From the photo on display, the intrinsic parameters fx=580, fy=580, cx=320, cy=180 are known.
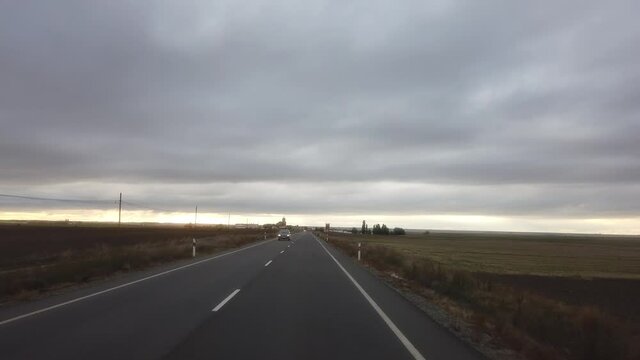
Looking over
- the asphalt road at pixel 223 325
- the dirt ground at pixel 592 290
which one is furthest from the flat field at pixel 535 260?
the asphalt road at pixel 223 325

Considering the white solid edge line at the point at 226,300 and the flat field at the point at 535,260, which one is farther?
the flat field at the point at 535,260

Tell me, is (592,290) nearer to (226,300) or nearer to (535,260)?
(226,300)

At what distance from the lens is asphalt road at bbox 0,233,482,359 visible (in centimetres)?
825

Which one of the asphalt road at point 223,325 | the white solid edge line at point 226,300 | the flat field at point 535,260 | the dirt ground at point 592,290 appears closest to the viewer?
the asphalt road at point 223,325

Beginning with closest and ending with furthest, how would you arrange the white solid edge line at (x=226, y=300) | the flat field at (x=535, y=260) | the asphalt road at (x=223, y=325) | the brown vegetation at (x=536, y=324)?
the asphalt road at (x=223, y=325) → the brown vegetation at (x=536, y=324) → the white solid edge line at (x=226, y=300) → the flat field at (x=535, y=260)

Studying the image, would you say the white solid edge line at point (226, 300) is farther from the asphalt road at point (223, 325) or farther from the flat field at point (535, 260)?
the flat field at point (535, 260)

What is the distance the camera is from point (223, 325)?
1041 cm

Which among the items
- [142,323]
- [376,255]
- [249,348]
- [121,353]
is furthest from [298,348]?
[376,255]

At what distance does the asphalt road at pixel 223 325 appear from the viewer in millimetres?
8250

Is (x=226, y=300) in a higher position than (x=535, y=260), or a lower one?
higher

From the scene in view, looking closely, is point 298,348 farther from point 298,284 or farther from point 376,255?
point 376,255

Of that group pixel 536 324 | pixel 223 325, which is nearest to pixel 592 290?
pixel 536 324

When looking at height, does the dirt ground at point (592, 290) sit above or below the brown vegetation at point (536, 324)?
below

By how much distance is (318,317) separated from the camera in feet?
38.3
